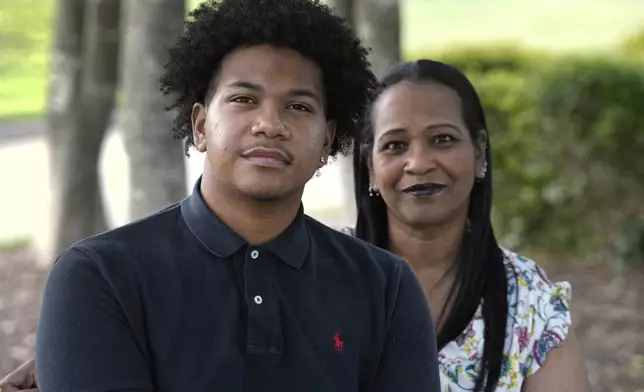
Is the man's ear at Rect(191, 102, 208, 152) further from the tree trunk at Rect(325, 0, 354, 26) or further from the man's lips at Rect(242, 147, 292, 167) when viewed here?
the tree trunk at Rect(325, 0, 354, 26)

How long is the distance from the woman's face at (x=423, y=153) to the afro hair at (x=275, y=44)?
643 millimetres

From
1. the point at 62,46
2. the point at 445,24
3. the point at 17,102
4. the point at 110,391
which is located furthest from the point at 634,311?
the point at 17,102

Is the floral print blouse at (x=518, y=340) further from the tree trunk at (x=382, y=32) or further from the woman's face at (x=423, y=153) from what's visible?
the tree trunk at (x=382, y=32)

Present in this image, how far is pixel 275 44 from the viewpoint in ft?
7.34

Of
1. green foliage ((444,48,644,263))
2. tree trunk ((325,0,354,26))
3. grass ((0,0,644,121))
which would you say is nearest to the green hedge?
green foliage ((444,48,644,263))

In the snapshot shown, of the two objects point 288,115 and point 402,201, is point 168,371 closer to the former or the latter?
point 288,115

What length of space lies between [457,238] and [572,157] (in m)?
5.02

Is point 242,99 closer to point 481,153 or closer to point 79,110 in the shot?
point 481,153

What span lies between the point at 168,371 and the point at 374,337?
1.53ft

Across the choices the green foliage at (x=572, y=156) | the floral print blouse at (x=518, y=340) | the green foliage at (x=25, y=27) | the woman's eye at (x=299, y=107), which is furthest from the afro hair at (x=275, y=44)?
the green foliage at (x=25, y=27)

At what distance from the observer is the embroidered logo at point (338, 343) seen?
2.17 m

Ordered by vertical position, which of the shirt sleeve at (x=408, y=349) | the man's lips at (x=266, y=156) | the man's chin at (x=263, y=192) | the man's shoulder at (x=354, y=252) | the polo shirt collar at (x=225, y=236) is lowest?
the shirt sleeve at (x=408, y=349)

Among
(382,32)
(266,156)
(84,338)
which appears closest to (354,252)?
(266,156)

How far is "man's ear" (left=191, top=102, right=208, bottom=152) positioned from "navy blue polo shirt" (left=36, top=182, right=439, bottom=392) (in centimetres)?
14
